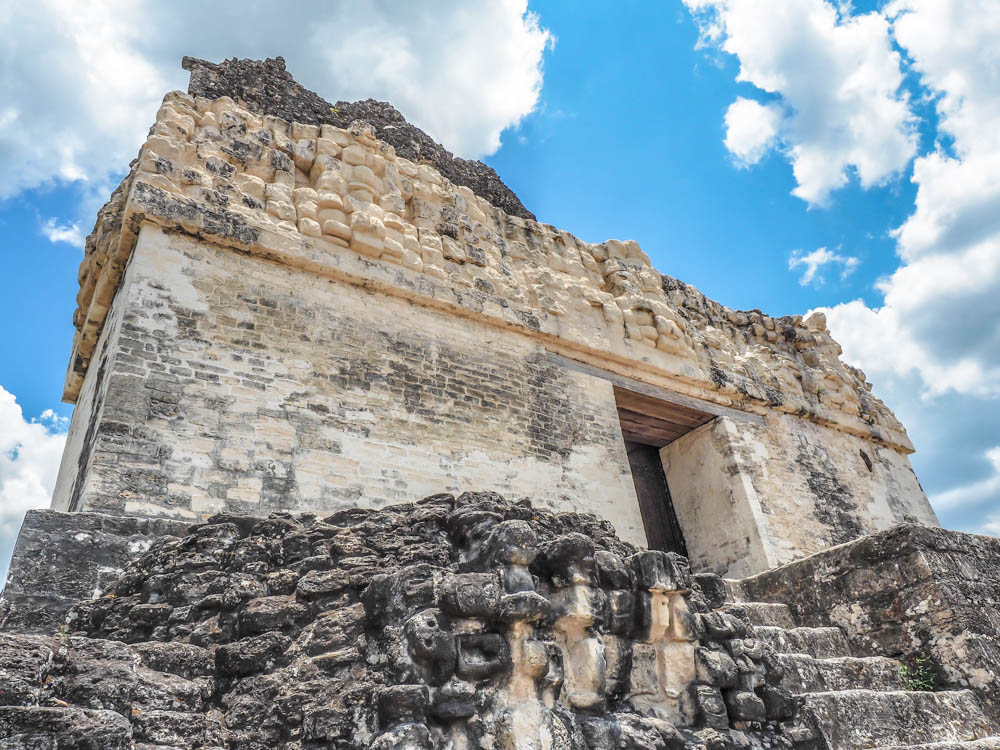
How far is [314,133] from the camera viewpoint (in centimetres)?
780

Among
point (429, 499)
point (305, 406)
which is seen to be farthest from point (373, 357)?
point (429, 499)

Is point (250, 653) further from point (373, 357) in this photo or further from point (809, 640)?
point (373, 357)

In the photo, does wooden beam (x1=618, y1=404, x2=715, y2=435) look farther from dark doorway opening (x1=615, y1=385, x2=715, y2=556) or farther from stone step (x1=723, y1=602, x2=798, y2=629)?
stone step (x1=723, y1=602, x2=798, y2=629)

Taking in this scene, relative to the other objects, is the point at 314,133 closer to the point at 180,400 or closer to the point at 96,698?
the point at 180,400

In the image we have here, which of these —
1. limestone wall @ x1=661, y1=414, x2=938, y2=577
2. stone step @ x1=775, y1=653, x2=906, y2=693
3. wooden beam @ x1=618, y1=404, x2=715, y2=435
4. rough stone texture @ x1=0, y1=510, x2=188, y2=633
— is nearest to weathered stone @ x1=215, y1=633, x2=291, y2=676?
→ rough stone texture @ x1=0, y1=510, x2=188, y2=633

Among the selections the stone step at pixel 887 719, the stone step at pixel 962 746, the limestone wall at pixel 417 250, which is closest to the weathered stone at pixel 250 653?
the stone step at pixel 887 719

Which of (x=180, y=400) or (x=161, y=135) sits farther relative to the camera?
(x=161, y=135)

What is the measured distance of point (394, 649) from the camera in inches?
98.6

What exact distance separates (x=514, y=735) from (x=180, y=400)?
3.90 metres

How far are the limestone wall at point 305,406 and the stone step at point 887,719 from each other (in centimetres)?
343

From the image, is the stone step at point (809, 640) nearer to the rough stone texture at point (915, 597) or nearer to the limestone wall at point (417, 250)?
the rough stone texture at point (915, 597)

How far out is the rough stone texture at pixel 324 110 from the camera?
763cm

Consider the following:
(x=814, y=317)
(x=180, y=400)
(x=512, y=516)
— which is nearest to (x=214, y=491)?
(x=180, y=400)

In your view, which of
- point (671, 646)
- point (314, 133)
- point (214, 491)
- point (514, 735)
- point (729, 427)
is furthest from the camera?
point (729, 427)
